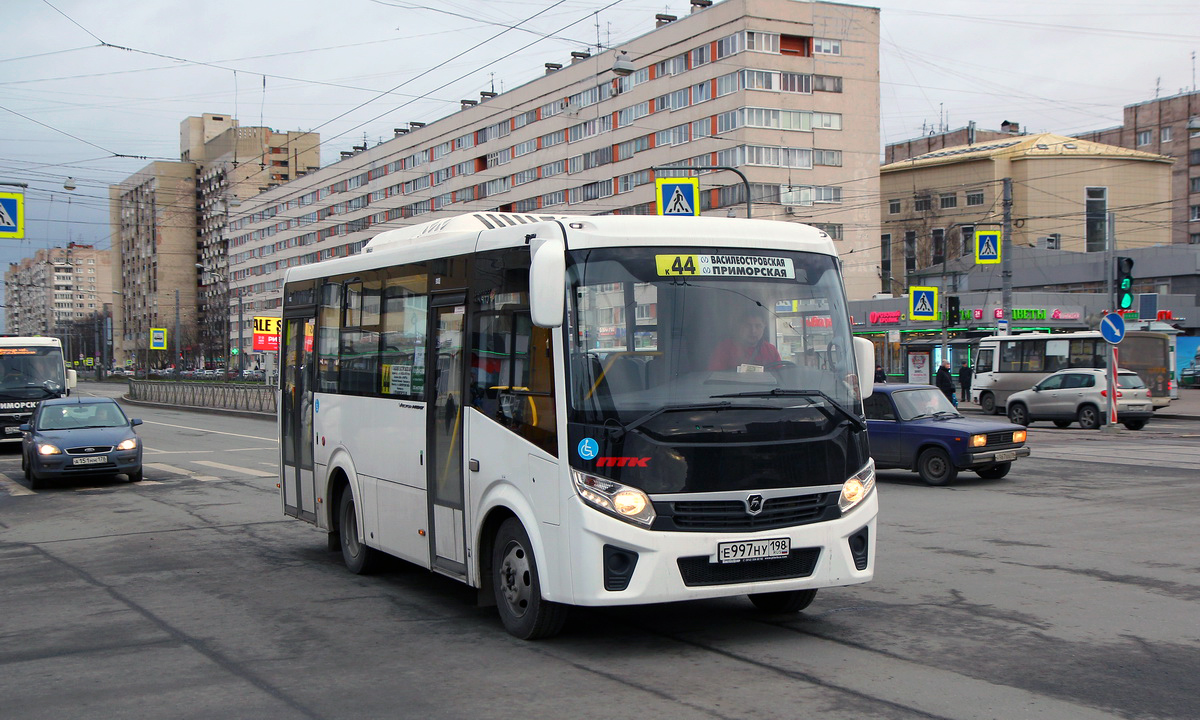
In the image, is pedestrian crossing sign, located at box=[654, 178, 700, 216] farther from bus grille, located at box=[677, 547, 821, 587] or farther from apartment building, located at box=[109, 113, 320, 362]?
apartment building, located at box=[109, 113, 320, 362]

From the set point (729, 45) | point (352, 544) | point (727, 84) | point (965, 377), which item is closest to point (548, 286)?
point (352, 544)

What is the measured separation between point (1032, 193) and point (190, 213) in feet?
337

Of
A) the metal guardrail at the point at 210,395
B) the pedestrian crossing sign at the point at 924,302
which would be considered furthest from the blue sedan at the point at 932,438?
the metal guardrail at the point at 210,395

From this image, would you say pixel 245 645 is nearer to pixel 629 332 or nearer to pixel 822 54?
pixel 629 332

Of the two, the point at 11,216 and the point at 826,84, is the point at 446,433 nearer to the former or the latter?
the point at 11,216

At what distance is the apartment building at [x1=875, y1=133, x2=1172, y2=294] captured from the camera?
93312mm

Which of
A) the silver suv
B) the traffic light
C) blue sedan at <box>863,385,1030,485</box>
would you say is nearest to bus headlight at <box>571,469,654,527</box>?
blue sedan at <box>863,385,1030,485</box>

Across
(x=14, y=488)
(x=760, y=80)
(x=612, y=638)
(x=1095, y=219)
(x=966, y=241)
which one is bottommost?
(x=14, y=488)

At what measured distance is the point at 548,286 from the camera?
21.2ft

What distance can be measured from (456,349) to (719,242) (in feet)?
6.58

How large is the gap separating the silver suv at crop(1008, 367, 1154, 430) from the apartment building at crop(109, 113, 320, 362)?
108712mm

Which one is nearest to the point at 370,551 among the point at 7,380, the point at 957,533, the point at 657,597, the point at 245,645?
the point at 245,645

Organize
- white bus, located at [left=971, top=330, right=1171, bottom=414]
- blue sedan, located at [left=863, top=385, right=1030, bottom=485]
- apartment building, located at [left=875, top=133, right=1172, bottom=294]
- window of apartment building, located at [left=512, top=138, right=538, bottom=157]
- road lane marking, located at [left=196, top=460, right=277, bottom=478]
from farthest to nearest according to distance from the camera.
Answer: apartment building, located at [left=875, top=133, right=1172, bottom=294] < window of apartment building, located at [left=512, top=138, right=538, bottom=157] < white bus, located at [left=971, top=330, right=1171, bottom=414] < road lane marking, located at [left=196, top=460, right=277, bottom=478] < blue sedan, located at [left=863, top=385, right=1030, bottom=485]

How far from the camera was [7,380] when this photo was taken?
27.2 meters
